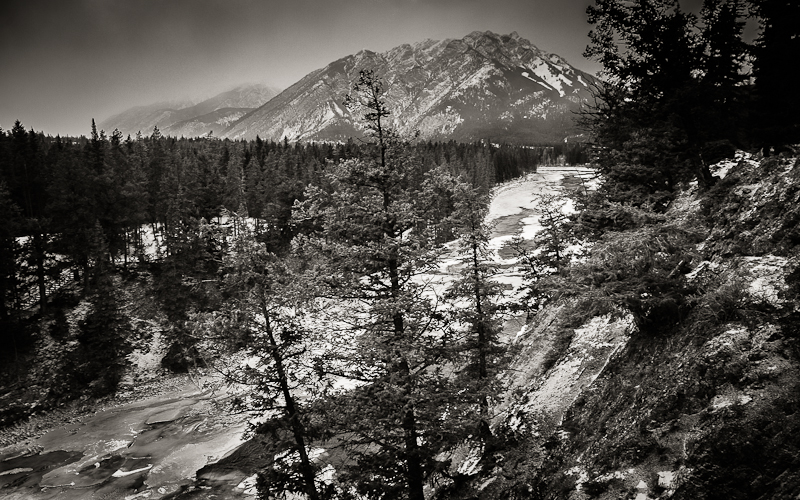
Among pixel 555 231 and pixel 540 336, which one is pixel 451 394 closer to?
pixel 540 336

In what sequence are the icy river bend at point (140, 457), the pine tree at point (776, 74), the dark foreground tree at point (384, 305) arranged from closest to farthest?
1. the dark foreground tree at point (384, 305)
2. the pine tree at point (776, 74)
3. the icy river bend at point (140, 457)

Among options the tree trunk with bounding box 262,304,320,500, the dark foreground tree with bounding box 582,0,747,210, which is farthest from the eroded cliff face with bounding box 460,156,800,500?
the tree trunk with bounding box 262,304,320,500

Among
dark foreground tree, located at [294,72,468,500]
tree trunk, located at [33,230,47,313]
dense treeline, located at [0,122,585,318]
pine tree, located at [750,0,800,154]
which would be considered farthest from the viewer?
dense treeline, located at [0,122,585,318]

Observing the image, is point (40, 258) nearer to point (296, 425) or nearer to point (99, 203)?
point (99, 203)

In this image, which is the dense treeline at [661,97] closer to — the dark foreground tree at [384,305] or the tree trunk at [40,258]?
the dark foreground tree at [384,305]

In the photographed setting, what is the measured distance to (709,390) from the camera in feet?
18.8

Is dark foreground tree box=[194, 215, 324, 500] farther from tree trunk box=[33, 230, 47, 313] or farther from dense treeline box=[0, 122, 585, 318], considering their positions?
tree trunk box=[33, 230, 47, 313]

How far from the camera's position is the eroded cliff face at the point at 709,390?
15.4ft

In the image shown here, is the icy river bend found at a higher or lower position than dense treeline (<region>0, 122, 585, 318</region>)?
lower

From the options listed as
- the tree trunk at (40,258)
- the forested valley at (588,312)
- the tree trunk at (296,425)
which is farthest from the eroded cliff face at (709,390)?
the tree trunk at (40,258)

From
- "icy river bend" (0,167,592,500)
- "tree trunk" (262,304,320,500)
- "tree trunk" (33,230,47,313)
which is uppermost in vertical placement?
Result: "tree trunk" (33,230,47,313)

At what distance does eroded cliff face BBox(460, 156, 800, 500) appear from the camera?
4.68 meters

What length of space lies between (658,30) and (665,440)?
1340cm

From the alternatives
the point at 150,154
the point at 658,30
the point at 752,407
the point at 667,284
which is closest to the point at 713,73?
the point at 658,30
